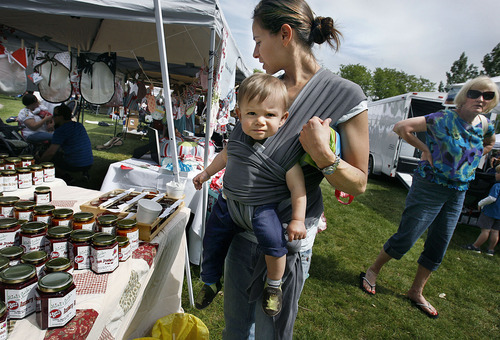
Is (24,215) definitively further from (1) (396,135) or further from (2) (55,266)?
(1) (396,135)

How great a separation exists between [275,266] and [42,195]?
1448 mm

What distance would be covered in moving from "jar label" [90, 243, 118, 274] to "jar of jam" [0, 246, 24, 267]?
233 mm

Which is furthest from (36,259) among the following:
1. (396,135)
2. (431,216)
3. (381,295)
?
(396,135)

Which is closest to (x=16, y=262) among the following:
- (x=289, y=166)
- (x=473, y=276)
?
(x=289, y=166)

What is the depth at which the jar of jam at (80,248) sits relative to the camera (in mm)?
1113

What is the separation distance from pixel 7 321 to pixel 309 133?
43.8 inches

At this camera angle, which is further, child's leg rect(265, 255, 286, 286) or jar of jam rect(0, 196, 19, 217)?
jar of jam rect(0, 196, 19, 217)

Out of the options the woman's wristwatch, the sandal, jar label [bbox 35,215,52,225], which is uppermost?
the woman's wristwatch

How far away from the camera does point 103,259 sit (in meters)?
1.12

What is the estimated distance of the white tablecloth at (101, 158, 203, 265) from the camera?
3127 mm

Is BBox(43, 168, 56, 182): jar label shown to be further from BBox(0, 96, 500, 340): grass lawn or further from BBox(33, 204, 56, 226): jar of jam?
BBox(0, 96, 500, 340): grass lawn

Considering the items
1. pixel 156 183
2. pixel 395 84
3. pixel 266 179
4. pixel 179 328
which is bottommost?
pixel 179 328

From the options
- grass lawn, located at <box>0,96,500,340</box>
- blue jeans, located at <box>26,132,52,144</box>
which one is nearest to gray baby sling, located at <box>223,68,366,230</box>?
grass lawn, located at <box>0,96,500,340</box>

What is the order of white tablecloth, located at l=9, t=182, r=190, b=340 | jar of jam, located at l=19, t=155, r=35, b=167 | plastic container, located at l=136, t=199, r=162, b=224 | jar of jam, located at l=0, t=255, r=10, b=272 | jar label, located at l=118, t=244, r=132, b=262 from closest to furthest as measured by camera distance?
jar of jam, located at l=0, t=255, r=10, b=272, white tablecloth, located at l=9, t=182, r=190, b=340, jar label, located at l=118, t=244, r=132, b=262, plastic container, located at l=136, t=199, r=162, b=224, jar of jam, located at l=19, t=155, r=35, b=167
